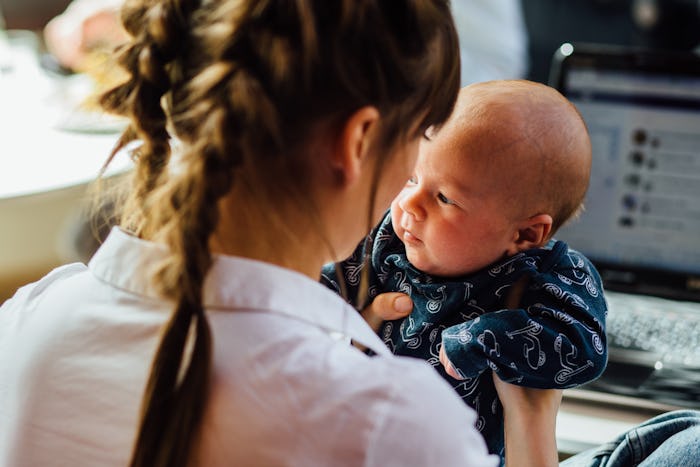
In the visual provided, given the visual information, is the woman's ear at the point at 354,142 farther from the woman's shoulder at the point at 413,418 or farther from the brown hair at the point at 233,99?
the woman's shoulder at the point at 413,418

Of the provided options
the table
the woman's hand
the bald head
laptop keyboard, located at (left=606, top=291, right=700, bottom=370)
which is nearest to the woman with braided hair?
the bald head

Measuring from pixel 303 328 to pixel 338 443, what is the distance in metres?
0.09

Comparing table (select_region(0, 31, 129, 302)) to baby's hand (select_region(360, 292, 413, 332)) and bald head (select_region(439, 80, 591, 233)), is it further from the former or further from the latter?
bald head (select_region(439, 80, 591, 233))

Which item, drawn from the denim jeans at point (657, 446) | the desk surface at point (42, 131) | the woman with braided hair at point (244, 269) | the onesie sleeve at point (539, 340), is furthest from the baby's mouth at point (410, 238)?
the desk surface at point (42, 131)

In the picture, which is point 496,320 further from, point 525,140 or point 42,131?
point 42,131

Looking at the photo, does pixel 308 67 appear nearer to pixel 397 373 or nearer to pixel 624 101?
pixel 397 373

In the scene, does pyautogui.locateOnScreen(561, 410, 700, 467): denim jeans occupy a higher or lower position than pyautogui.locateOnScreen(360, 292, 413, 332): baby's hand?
lower

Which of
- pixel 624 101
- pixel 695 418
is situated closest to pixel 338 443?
pixel 695 418

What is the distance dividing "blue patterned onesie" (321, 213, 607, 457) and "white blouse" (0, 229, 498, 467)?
24 centimetres

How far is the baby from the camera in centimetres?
85

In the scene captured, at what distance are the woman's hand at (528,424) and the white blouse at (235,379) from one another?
1.01ft

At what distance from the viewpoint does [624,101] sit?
1392 mm

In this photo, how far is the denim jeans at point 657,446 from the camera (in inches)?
34.1

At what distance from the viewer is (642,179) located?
140 centimetres
